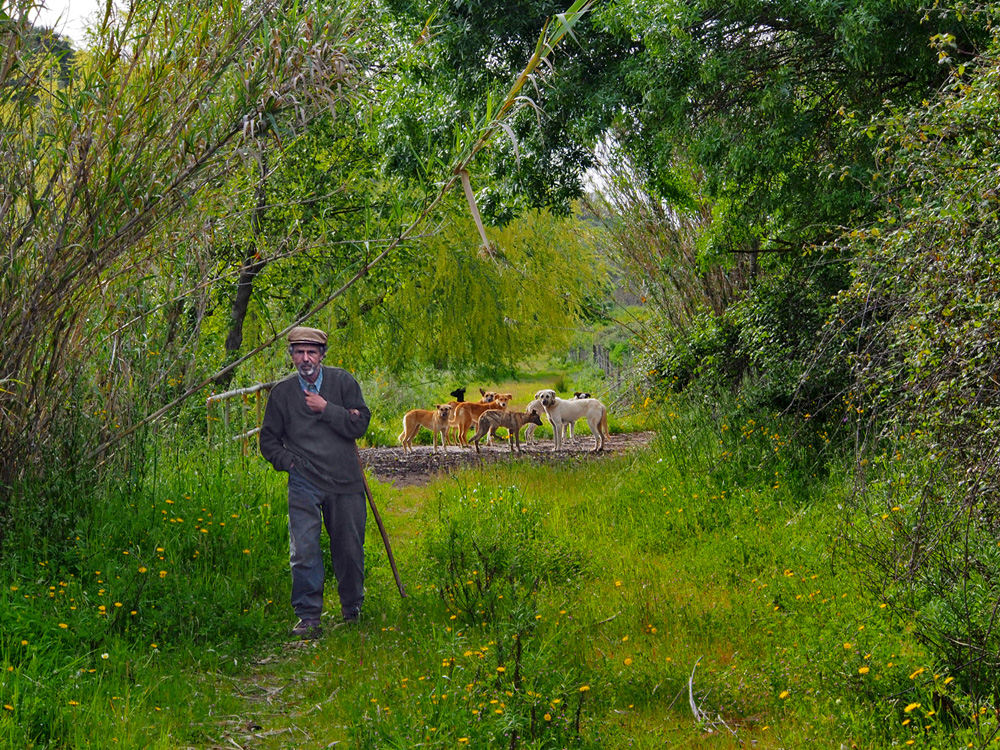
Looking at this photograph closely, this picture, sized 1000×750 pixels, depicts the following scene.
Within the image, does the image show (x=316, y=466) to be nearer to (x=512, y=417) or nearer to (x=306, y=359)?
(x=306, y=359)

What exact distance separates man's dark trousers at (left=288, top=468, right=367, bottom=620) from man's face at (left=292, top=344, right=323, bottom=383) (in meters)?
0.64

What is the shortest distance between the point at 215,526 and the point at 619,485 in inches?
165

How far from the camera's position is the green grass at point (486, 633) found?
427 centimetres

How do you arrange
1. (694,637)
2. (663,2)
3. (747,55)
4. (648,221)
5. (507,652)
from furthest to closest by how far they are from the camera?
(648,221) < (747,55) < (663,2) < (694,637) < (507,652)

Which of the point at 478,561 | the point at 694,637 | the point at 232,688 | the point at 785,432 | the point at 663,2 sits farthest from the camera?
the point at 785,432

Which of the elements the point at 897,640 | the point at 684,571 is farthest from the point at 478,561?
the point at 897,640

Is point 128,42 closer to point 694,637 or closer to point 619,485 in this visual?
point 694,637

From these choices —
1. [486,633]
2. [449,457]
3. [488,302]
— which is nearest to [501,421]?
[449,457]

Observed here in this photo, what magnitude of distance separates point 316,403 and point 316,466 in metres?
0.43

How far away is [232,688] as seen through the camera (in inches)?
207

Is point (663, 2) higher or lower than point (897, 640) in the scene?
higher

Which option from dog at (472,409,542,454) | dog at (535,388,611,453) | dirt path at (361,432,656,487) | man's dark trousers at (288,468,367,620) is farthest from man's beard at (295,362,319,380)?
dog at (535,388,611,453)

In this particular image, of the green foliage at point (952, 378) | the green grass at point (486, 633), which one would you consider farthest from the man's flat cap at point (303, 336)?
the green foliage at point (952, 378)

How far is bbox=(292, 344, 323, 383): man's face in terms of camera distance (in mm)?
6262
